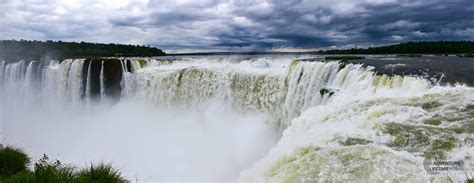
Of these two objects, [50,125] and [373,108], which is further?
[50,125]

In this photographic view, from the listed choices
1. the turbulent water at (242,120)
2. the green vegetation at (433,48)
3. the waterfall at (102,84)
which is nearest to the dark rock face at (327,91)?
Answer: the turbulent water at (242,120)

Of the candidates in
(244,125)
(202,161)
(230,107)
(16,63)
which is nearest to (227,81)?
(230,107)

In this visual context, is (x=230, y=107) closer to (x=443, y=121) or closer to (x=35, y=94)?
(x=443, y=121)

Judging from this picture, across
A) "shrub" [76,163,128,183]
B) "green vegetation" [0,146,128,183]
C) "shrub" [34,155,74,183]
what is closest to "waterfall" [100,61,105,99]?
"green vegetation" [0,146,128,183]

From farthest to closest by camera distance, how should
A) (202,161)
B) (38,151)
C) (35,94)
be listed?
(35,94) < (38,151) < (202,161)

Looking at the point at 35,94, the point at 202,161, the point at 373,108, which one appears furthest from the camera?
the point at 35,94

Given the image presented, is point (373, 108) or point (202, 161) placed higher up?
point (373, 108)

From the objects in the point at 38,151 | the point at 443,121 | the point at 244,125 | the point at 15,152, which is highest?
the point at 443,121
